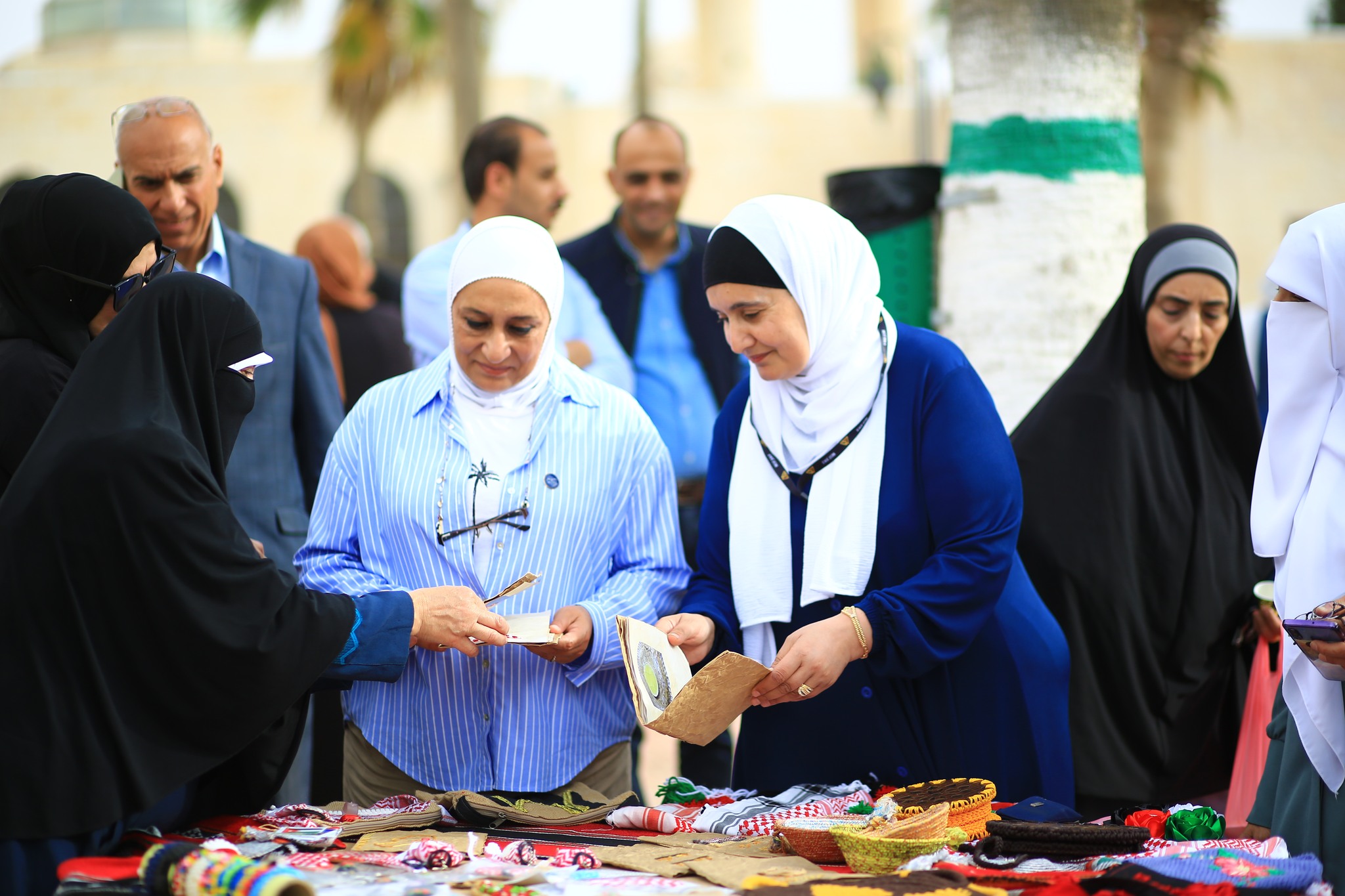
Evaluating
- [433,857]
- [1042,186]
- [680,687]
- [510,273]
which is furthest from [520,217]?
[433,857]

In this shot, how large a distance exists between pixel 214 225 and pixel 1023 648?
263 cm

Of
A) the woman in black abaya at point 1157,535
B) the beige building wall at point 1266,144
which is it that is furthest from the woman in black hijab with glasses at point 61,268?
the beige building wall at point 1266,144

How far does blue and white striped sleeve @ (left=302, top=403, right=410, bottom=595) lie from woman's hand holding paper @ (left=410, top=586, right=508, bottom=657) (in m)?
0.29

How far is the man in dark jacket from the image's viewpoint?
4762mm

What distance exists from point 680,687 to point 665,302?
7.66ft

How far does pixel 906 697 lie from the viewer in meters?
3.05

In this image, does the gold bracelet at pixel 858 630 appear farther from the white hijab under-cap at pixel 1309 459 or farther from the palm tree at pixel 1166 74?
the palm tree at pixel 1166 74

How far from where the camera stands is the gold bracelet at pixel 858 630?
2.87m

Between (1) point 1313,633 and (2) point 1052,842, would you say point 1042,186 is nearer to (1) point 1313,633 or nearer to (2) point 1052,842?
(1) point 1313,633

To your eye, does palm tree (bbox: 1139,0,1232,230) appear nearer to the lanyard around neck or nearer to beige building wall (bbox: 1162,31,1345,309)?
beige building wall (bbox: 1162,31,1345,309)

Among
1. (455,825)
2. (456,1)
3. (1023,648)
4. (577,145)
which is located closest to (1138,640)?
(1023,648)

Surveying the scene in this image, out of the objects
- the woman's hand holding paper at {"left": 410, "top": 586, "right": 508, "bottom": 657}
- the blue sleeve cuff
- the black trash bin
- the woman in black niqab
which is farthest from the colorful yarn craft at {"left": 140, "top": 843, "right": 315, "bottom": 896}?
the black trash bin

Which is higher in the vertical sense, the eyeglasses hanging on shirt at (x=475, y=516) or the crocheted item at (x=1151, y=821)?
the eyeglasses hanging on shirt at (x=475, y=516)

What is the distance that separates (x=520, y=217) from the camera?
4520 mm
